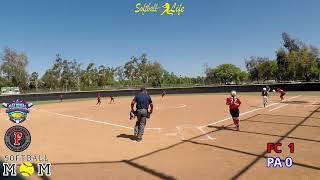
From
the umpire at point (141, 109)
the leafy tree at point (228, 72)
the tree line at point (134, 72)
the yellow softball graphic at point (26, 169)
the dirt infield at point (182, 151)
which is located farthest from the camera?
the leafy tree at point (228, 72)

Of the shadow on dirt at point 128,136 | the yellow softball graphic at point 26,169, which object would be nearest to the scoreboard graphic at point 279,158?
the shadow on dirt at point 128,136

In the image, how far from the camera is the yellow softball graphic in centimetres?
754

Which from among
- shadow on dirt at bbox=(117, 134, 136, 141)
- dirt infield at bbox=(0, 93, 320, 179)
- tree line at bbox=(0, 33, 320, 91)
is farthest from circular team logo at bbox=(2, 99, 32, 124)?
tree line at bbox=(0, 33, 320, 91)

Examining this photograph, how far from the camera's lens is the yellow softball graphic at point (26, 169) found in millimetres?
7539

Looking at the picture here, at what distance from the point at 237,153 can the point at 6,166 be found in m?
6.28

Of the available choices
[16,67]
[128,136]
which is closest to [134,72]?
[16,67]

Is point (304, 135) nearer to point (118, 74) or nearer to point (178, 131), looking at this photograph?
point (178, 131)

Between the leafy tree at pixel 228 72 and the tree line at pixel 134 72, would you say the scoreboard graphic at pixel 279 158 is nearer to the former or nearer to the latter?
the tree line at pixel 134 72

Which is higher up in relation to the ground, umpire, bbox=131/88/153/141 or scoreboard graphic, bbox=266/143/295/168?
umpire, bbox=131/88/153/141

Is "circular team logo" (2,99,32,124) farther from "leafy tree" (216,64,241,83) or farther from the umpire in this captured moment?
"leafy tree" (216,64,241,83)

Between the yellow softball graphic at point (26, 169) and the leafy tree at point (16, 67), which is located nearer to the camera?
the yellow softball graphic at point (26, 169)

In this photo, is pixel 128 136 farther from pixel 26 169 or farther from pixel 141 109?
pixel 26 169

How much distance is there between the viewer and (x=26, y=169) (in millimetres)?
7871

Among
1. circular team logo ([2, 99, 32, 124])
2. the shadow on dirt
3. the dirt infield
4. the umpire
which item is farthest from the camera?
the shadow on dirt
